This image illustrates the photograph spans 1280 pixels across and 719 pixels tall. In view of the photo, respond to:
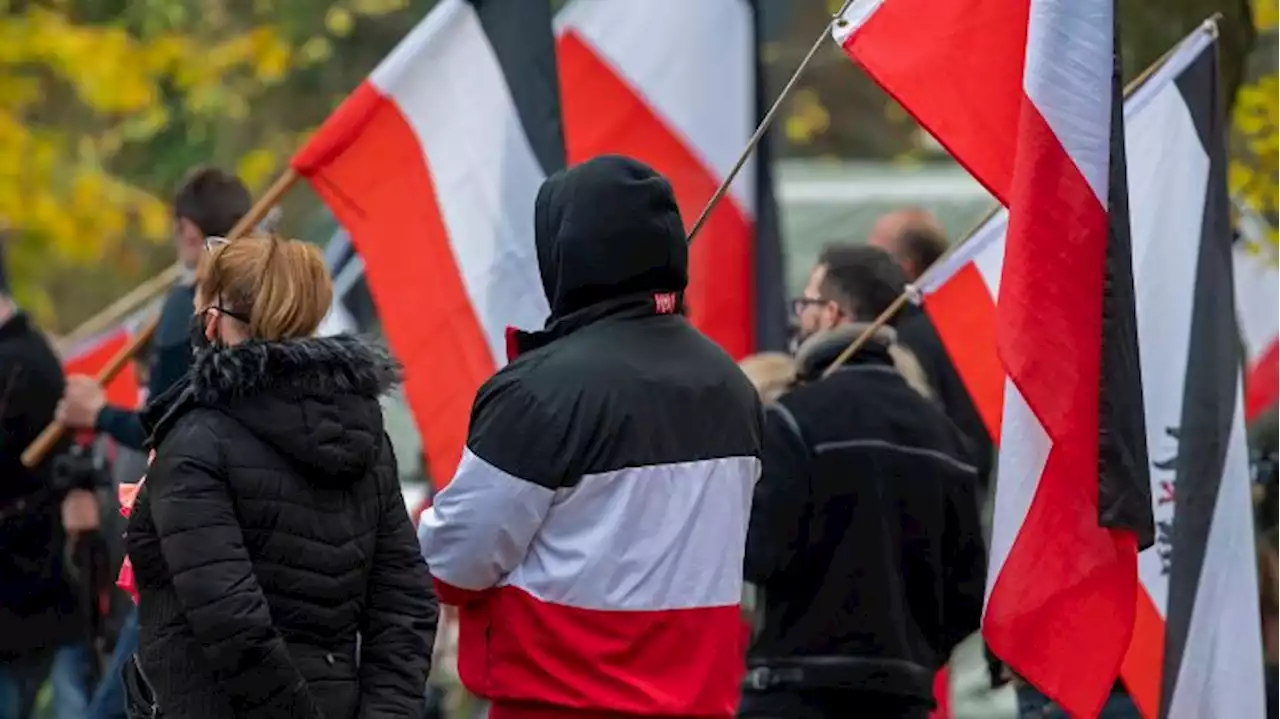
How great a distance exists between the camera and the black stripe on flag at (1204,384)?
275 inches

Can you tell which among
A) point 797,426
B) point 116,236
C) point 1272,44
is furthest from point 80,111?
point 797,426

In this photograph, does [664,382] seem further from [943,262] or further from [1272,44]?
[1272,44]

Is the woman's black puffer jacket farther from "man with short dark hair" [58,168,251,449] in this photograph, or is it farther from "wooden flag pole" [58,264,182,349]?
"wooden flag pole" [58,264,182,349]

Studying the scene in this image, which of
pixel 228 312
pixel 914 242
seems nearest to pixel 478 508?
pixel 228 312


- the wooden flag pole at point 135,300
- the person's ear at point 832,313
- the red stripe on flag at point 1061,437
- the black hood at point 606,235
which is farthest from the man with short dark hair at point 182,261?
the red stripe on flag at point 1061,437

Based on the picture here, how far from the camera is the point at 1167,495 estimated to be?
724 centimetres

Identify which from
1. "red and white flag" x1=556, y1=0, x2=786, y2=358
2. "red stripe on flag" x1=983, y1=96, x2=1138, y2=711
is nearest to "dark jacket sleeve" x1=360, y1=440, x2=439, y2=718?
"red stripe on flag" x1=983, y1=96, x2=1138, y2=711

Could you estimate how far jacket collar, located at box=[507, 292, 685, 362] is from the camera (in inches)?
225

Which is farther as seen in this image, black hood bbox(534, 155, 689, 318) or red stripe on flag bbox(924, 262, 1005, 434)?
red stripe on flag bbox(924, 262, 1005, 434)

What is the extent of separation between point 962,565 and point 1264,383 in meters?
2.48

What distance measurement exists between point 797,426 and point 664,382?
1.43 m

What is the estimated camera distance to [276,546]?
549 cm

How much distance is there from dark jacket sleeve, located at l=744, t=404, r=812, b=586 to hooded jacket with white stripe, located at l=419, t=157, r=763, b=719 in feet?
3.69

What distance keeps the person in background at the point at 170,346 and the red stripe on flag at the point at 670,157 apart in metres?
1.91
